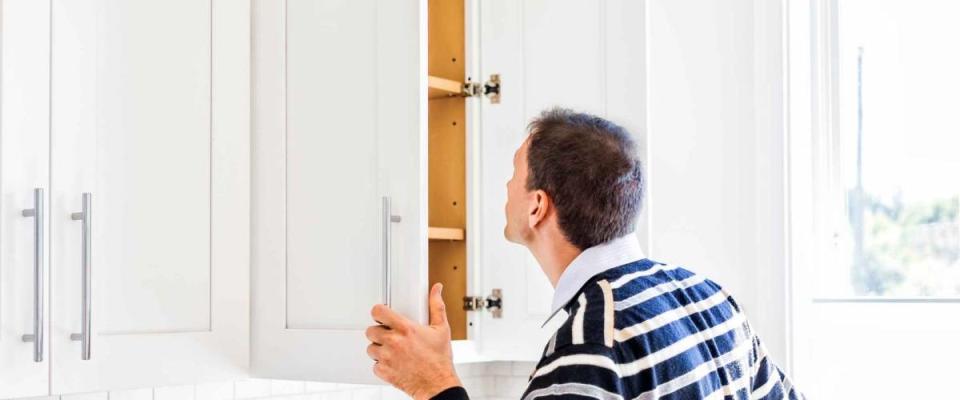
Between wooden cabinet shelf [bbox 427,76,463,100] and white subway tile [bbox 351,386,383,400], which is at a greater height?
wooden cabinet shelf [bbox 427,76,463,100]

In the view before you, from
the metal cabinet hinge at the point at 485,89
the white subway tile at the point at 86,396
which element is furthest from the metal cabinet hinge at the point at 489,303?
the white subway tile at the point at 86,396

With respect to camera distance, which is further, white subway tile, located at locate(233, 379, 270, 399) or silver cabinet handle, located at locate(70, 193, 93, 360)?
white subway tile, located at locate(233, 379, 270, 399)

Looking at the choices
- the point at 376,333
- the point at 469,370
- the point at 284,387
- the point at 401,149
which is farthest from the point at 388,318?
the point at 469,370

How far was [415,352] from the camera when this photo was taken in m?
1.86

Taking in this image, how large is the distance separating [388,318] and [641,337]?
1.47 ft

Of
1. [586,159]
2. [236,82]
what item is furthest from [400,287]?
[236,82]

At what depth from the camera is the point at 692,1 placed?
2.72 meters

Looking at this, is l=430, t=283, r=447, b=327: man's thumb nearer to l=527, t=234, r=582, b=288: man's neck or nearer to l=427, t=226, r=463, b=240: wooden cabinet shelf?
l=527, t=234, r=582, b=288: man's neck

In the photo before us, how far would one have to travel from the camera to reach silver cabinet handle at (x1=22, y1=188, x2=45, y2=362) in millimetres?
1774

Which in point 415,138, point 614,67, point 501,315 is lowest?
point 501,315

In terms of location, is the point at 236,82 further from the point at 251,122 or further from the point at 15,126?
the point at 15,126

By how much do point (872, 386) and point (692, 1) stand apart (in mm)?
942

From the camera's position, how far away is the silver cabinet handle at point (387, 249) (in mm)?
1916

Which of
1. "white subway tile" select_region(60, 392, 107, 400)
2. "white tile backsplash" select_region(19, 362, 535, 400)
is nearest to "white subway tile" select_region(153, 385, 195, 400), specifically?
"white tile backsplash" select_region(19, 362, 535, 400)
